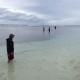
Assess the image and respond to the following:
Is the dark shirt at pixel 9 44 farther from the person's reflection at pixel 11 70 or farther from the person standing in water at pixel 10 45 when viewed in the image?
the person's reflection at pixel 11 70

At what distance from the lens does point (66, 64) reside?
12914mm

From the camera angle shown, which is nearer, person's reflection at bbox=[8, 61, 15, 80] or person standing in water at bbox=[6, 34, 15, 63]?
person's reflection at bbox=[8, 61, 15, 80]

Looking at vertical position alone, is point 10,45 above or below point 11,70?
above

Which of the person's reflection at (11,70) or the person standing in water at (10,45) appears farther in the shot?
the person standing in water at (10,45)

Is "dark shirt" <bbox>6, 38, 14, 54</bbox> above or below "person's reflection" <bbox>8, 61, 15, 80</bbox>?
above

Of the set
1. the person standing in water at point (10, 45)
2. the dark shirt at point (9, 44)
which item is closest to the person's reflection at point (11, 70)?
the person standing in water at point (10, 45)

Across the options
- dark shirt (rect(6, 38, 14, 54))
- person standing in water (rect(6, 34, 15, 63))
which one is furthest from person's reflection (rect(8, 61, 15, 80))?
dark shirt (rect(6, 38, 14, 54))

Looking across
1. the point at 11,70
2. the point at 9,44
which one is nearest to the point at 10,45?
the point at 9,44

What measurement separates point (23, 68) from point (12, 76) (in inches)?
63.9

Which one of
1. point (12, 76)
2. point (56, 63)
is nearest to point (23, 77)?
point (12, 76)

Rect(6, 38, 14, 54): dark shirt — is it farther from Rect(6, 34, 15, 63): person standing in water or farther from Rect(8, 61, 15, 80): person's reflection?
Rect(8, 61, 15, 80): person's reflection

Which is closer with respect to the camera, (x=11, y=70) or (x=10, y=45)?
(x=11, y=70)

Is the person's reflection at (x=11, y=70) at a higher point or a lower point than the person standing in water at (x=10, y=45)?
lower

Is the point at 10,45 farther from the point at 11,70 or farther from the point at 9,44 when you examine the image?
the point at 11,70
